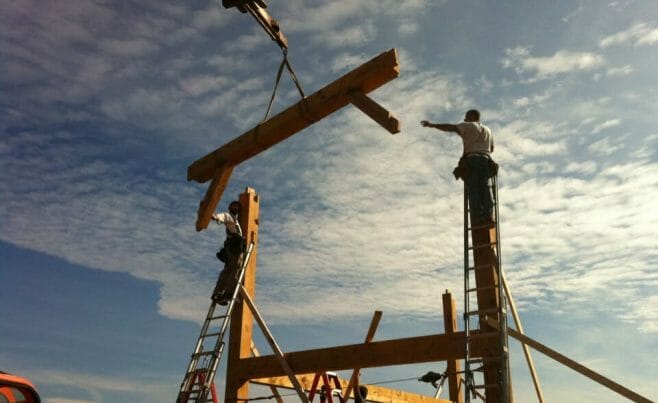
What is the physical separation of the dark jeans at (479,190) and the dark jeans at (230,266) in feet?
13.9

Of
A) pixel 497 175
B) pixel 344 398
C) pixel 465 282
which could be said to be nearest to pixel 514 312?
pixel 465 282

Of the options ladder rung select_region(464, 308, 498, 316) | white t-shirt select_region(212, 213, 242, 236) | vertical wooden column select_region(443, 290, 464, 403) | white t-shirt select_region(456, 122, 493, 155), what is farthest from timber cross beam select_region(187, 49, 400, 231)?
vertical wooden column select_region(443, 290, 464, 403)

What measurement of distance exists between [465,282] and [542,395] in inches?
93.5

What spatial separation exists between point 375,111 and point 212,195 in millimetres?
3555

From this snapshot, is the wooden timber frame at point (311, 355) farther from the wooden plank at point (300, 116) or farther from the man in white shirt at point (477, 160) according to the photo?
the man in white shirt at point (477, 160)

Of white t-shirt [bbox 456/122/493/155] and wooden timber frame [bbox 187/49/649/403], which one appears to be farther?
white t-shirt [bbox 456/122/493/155]

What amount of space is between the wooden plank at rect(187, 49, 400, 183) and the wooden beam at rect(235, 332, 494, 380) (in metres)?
3.36

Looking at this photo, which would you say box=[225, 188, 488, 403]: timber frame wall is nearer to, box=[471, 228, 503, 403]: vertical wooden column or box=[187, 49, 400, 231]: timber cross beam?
box=[471, 228, 503, 403]: vertical wooden column

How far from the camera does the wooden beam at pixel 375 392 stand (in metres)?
9.57

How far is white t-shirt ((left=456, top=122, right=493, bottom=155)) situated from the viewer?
729 cm

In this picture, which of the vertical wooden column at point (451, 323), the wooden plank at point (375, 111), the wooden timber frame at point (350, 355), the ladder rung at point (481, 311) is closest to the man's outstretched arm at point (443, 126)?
the wooden plank at point (375, 111)

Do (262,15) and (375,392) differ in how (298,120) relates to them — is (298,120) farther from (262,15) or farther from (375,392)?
(375,392)

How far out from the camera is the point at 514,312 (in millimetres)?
7199

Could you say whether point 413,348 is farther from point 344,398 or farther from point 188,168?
point 188,168
